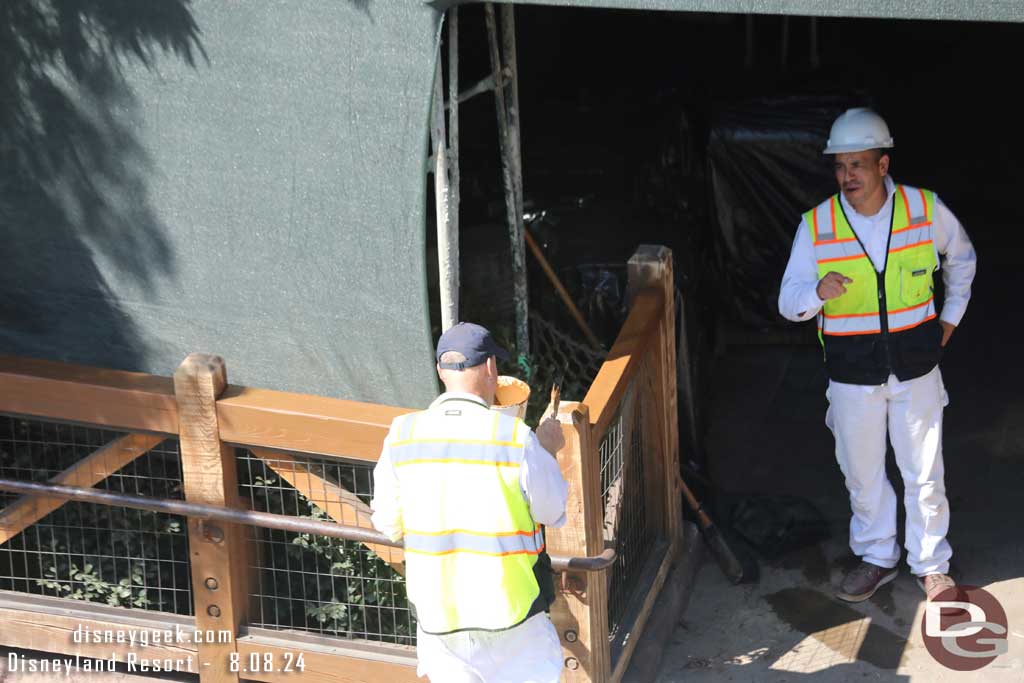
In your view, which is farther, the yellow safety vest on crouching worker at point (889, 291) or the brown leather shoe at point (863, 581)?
the brown leather shoe at point (863, 581)

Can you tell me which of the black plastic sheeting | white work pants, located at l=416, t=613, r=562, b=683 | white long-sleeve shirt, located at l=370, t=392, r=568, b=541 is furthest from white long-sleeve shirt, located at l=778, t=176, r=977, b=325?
the black plastic sheeting

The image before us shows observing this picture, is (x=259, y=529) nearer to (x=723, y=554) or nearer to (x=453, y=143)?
(x=453, y=143)

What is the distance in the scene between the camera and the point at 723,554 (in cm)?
556

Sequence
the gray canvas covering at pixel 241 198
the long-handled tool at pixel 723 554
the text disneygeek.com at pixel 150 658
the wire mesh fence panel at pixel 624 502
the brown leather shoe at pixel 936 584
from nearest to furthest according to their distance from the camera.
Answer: the gray canvas covering at pixel 241 198, the text disneygeek.com at pixel 150 658, the wire mesh fence panel at pixel 624 502, the brown leather shoe at pixel 936 584, the long-handled tool at pixel 723 554

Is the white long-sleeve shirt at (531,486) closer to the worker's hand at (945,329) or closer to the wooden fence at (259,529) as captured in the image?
the wooden fence at (259,529)

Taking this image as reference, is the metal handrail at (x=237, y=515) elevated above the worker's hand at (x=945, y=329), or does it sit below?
below

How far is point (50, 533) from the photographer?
203 inches

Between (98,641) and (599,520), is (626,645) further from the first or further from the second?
(98,641)

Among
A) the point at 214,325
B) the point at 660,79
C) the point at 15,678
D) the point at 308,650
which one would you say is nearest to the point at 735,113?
the point at 660,79

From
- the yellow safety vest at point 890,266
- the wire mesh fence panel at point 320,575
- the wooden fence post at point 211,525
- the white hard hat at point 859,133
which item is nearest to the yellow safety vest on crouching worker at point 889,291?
the yellow safety vest at point 890,266

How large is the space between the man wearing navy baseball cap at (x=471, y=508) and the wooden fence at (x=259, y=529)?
587mm

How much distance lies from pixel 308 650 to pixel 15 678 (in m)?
1.32

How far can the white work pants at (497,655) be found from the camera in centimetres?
355

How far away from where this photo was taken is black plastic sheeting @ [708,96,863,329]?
312 inches
